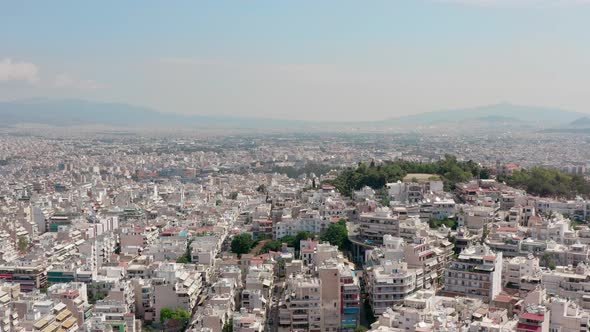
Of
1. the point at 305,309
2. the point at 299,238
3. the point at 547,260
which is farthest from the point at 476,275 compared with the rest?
the point at 299,238

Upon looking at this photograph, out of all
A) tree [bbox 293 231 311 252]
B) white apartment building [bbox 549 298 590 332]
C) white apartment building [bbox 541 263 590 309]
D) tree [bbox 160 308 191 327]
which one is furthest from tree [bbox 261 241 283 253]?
white apartment building [bbox 549 298 590 332]

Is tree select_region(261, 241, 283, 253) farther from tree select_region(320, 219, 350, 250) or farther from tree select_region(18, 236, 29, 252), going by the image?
tree select_region(18, 236, 29, 252)

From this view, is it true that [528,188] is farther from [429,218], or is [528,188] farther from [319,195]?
[319,195]

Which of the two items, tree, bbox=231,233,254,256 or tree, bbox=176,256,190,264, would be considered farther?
tree, bbox=231,233,254,256

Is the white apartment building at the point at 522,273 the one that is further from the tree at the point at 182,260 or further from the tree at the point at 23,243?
the tree at the point at 23,243

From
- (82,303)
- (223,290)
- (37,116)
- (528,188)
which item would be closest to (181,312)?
(223,290)

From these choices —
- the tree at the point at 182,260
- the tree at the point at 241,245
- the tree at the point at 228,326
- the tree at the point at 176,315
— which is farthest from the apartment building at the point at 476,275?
the tree at the point at 182,260
